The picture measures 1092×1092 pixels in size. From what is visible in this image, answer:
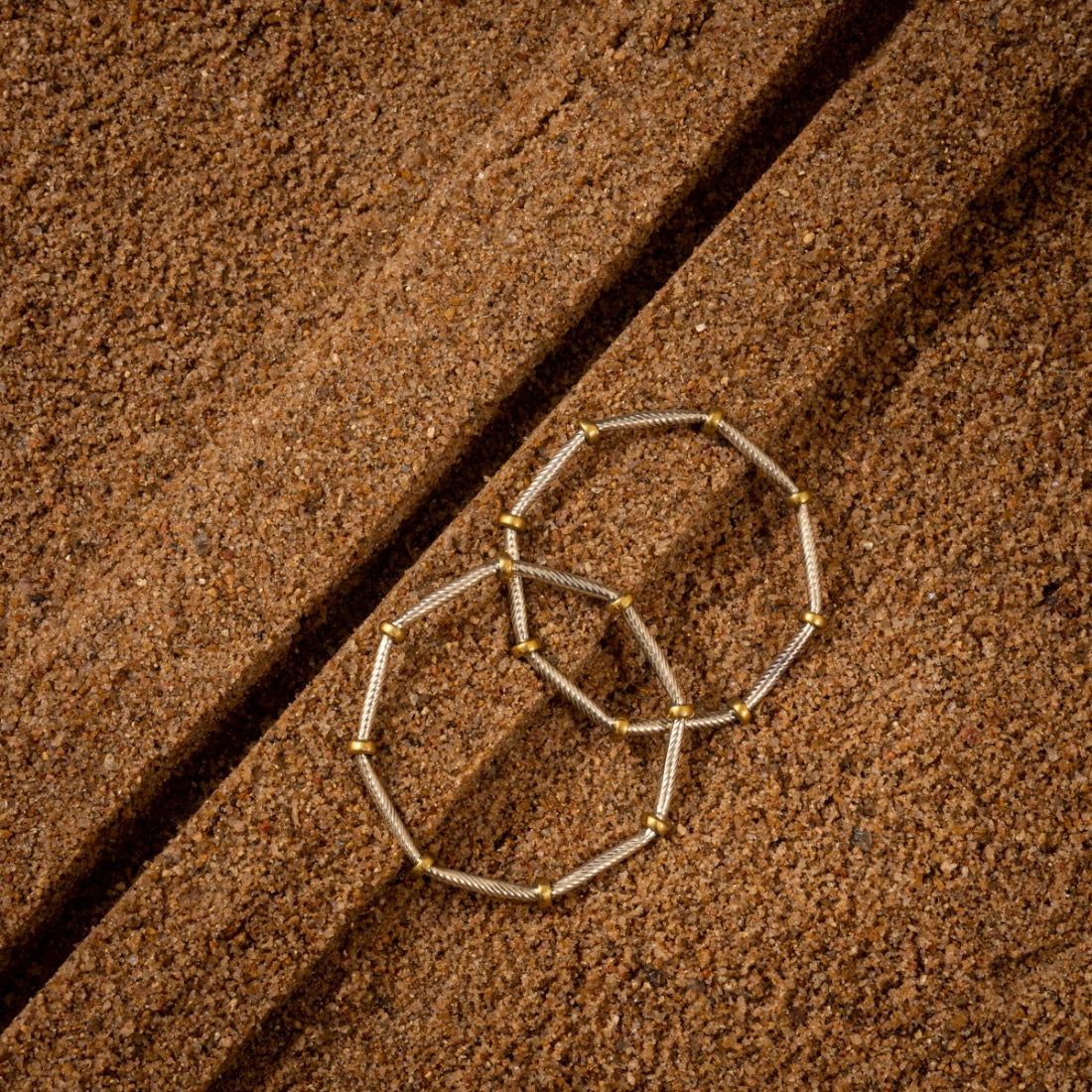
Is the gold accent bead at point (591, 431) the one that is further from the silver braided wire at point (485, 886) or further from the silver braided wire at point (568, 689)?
the silver braided wire at point (485, 886)

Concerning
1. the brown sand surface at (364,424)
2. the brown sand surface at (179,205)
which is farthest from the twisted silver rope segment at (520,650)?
the brown sand surface at (179,205)

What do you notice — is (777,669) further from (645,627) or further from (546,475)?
(546,475)

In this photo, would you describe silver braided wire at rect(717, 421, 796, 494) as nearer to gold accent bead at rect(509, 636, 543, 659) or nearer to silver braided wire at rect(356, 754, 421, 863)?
gold accent bead at rect(509, 636, 543, 659)

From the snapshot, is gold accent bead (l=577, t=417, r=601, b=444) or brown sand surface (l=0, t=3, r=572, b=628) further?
brown sand surface (l=0, t=3, r=572, b=628)

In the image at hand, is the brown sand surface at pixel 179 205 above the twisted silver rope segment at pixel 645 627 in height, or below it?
above

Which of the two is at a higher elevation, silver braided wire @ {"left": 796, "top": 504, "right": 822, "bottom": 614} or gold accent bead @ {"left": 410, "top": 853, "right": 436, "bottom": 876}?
gold accent bead @ {"left": 410, "top": 853, "right": 436, "bottom": 876}

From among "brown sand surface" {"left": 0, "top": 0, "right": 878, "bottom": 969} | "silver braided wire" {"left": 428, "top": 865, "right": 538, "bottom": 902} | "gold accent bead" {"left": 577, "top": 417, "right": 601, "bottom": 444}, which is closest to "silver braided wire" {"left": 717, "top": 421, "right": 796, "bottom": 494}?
"gold accent bead" {"left": 577, "top": 417, "right": 601, "bottom": 444}

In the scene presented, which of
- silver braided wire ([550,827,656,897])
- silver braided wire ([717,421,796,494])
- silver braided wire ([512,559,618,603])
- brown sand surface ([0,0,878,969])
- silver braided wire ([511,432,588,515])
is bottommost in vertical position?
silver braided wire ([550,827,656,897])
